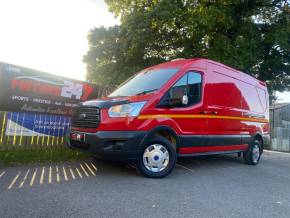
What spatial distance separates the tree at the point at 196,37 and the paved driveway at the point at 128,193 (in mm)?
10800

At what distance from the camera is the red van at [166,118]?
17.5ft

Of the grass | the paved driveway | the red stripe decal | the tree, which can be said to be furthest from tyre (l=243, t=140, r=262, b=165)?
the tree

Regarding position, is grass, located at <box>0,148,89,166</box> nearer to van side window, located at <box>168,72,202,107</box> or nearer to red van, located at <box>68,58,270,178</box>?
red van, located at <box>68,58,270,178</box>

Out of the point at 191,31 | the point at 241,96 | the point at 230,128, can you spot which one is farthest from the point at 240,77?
the point at 191,31

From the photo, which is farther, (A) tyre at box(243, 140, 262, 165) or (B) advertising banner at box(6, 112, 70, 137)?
(A) tyre at box(243, 140, 262, 165)

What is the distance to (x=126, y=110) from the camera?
5.40 m

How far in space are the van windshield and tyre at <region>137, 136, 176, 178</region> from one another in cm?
108

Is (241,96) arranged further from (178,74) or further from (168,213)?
(168,213)

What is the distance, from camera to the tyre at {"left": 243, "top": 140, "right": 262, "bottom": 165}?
8633 millimetres

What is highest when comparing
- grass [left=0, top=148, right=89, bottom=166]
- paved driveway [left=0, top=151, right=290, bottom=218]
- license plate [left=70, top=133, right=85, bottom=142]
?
license plate [left=70, top=133, right=85, bottom=142]

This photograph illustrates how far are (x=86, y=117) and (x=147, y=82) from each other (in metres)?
1.57

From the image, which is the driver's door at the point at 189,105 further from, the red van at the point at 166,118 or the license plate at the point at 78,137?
the license plate at the point at 78,137

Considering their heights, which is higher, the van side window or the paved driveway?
the van side window

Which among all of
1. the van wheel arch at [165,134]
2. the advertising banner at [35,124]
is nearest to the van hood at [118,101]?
the van wheel arch at [165,134]
